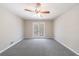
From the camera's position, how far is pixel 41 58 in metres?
0.92

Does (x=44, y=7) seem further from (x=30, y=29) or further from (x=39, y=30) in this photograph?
(x=30, y=29)

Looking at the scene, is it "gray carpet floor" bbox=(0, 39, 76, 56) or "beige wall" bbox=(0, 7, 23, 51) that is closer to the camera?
"gray carpet floor" bbox=(0, 39, 76, 56)

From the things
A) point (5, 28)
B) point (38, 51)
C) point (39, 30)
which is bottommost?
point (38, 51)

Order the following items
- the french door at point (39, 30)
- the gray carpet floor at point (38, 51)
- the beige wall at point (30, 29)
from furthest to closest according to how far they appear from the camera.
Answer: the beige wall at point (30, 29) → the french door at point (39, 30) → the gray carpet floor at point (38, 51)

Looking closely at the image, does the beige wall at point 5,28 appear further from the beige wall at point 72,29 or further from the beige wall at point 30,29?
the beige wall at point 30,29

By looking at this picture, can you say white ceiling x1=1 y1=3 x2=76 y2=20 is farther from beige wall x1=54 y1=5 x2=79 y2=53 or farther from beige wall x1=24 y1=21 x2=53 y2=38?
beige wall x1=24 y1=21 x2=53 y2=38

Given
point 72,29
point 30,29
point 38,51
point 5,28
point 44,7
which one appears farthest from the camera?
point 30,29

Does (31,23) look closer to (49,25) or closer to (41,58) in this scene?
(49,25)

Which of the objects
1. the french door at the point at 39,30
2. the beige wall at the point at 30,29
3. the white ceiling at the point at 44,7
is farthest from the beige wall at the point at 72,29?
the beige wall at the point at 30,29

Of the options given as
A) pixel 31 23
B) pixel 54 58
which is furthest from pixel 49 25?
pixel 54 58

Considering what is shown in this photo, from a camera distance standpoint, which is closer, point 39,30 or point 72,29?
point 72,29

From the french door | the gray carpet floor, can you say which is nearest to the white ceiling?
the gray carpet floor

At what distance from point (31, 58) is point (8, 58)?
8.3 inches

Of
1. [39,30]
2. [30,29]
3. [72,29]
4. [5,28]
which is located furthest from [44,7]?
[30,29]
